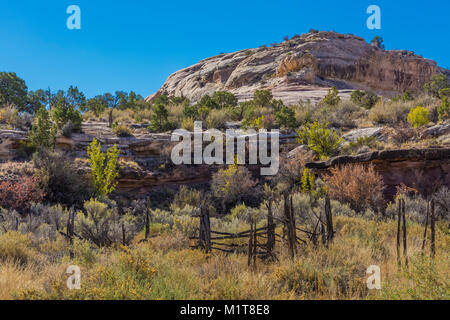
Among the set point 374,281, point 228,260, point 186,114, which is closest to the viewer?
point 374,281

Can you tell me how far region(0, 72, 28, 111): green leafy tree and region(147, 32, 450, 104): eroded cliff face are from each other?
829 inches

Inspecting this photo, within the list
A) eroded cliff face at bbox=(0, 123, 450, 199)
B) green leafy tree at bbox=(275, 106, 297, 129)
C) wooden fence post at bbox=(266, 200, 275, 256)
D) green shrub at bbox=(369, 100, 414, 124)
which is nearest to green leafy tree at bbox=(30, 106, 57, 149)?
eroded cliff face at bbox=(0, 123, 450, 199)

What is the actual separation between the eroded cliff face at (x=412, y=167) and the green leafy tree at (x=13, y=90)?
28.8 meters

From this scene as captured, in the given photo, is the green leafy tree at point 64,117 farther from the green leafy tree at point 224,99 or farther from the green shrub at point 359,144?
the green shrub at point 359,144

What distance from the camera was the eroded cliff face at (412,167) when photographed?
33.1 feet

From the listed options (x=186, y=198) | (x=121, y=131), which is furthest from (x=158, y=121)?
(x=186, y=198)

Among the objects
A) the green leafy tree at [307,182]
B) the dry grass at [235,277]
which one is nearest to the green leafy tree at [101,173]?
the dry grass at [235,277]

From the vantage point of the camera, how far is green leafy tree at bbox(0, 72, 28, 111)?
80.9 feet

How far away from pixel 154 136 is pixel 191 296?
14.2 metres

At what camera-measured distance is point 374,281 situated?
13.2ft

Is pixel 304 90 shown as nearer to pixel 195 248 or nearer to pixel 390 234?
pixel 390 234

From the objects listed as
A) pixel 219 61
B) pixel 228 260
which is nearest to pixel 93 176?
pixel 228 260

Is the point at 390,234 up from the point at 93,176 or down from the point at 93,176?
down

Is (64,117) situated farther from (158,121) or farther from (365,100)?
(365,100)
